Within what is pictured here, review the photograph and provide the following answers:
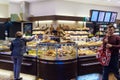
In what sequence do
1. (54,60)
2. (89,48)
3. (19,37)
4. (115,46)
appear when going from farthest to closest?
(89,48), (19,37), (54,60), (115,46)

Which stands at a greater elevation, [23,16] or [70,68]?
[23,16]

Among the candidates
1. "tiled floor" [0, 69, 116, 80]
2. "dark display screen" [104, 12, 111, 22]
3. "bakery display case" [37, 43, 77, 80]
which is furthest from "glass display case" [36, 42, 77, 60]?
"dark display screen" [104, 12, 111, 22]

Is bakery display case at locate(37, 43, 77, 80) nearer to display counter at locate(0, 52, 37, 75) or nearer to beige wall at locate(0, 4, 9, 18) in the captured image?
display counter at locate(0, 52, 37, 75)

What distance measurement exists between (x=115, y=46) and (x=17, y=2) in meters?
9.29

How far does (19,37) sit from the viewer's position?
702 cm

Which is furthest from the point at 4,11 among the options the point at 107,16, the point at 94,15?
the point at 107,16

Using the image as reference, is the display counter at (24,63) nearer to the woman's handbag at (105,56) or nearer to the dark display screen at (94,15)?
the woman's handbag at (105,56)

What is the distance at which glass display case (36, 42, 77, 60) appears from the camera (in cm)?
638

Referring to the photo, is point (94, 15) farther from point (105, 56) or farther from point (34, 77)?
point (105, 56)

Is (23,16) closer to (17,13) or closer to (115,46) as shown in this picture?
(17,13)

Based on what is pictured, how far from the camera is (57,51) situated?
6371 millimetres

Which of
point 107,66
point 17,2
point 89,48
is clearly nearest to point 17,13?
point 17,2

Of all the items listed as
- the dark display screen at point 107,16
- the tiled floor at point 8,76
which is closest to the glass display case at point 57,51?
the tiled floor at point 8,76

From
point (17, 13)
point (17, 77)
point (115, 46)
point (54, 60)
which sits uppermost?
point (17, 13)
